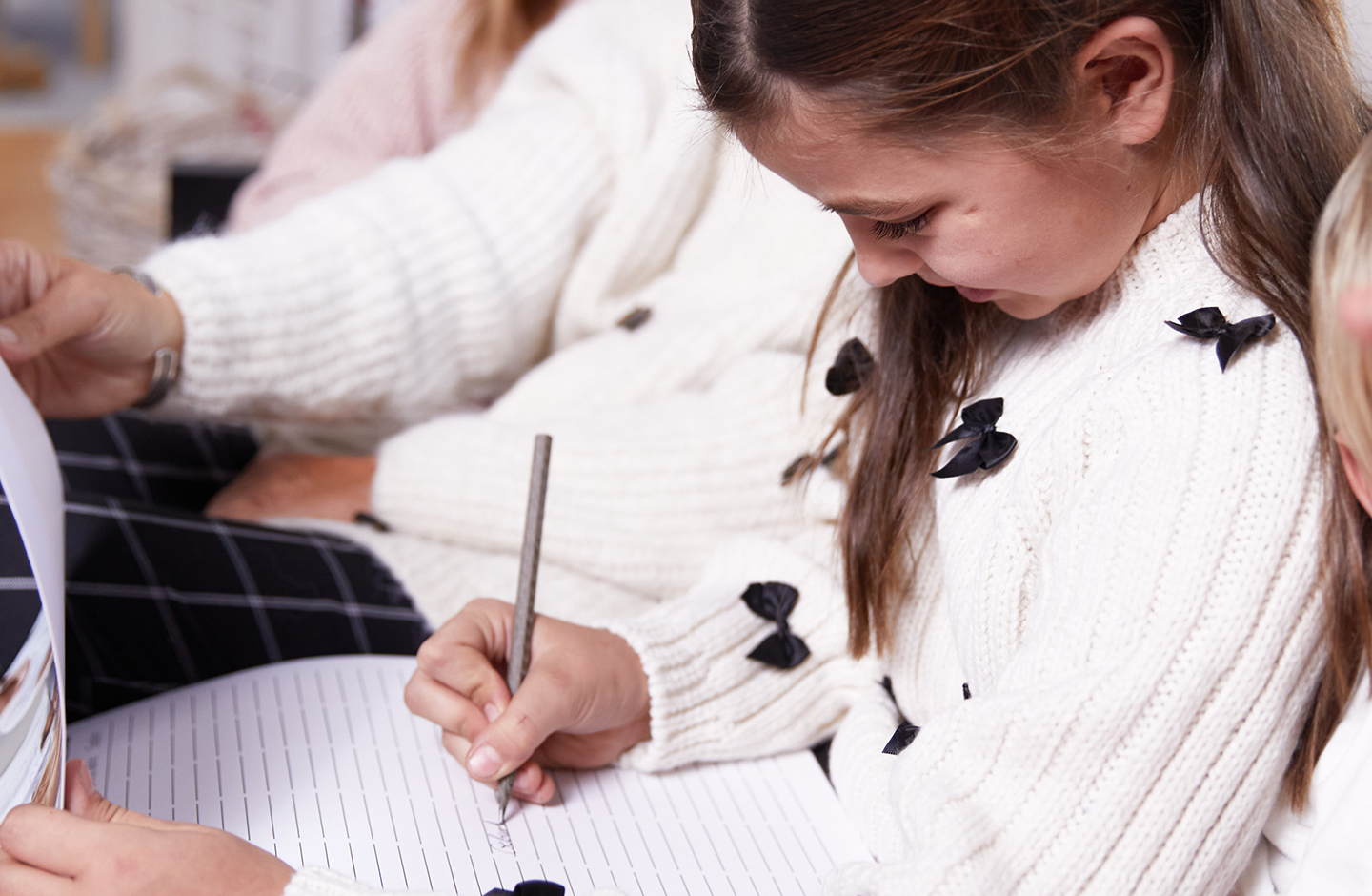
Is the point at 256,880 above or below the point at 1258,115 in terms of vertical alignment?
below

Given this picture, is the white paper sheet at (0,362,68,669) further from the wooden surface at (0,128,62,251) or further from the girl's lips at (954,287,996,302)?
the wooden surface at (0,128,62,251)

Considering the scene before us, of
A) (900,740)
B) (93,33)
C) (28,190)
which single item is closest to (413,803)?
(900,740)

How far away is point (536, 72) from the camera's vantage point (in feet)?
3.34

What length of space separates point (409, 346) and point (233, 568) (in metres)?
0.24

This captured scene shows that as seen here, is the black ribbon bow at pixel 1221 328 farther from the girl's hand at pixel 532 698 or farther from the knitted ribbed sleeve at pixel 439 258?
the knitted ribbed sleeve at pixel 439 258

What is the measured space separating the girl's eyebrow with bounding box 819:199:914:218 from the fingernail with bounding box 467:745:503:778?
299 millimetres

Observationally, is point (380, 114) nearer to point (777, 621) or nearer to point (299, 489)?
point (299, 489)

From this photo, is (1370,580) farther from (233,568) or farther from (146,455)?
(146,455)

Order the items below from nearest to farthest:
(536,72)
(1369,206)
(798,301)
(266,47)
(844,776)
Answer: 1. (1369,206)
2. (844,776)
3. (798,301)
4. (536,72)
5. (266,47)

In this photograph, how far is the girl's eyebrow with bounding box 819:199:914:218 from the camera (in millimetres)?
501

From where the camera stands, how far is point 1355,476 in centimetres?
43

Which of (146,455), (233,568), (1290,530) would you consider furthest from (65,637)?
(1290,530)

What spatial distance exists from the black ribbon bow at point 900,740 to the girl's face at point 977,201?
22 cm

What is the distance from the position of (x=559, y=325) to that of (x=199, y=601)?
391 mm
